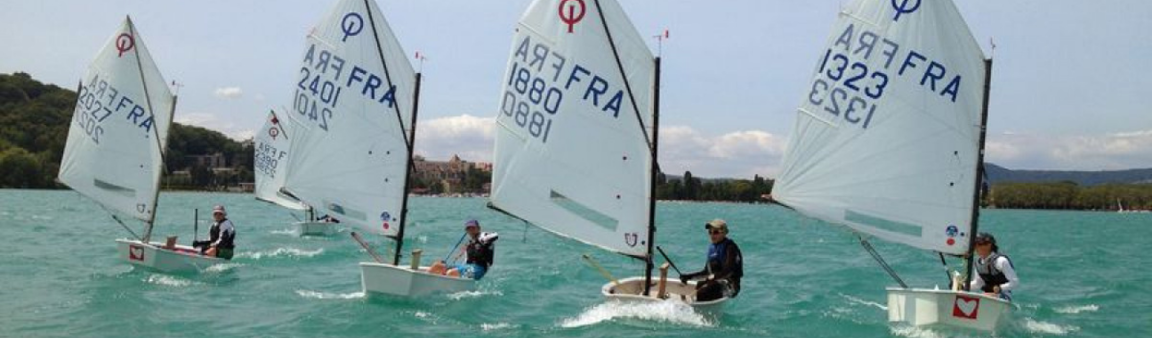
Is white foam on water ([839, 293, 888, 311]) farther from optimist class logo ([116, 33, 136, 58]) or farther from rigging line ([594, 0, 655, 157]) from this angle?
optimist class logo ([116, 33, 136, 58])

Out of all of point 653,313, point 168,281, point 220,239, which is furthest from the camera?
point 220,239

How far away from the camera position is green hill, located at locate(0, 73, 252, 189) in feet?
440

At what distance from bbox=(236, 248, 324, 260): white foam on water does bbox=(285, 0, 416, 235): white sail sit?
9703 millimetres

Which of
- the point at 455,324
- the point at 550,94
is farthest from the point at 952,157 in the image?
the point at 455,324

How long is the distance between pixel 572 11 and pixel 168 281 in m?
10.6

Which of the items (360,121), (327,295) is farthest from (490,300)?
(360,121)

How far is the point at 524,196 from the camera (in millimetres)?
16641

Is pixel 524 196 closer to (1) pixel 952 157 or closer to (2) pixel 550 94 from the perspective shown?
(2) pixel 550 94

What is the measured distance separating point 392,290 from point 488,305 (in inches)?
68.6

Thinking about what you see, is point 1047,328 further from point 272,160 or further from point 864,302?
point 272,160

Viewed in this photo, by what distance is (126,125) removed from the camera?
23.6 meters

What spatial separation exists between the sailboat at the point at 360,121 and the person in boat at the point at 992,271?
10.00 metres

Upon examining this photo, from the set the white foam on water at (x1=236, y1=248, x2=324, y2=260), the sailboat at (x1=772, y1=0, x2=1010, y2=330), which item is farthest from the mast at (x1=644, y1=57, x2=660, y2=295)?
the white foam on water at (x1=236, y1=248, x2=324, y2=260)

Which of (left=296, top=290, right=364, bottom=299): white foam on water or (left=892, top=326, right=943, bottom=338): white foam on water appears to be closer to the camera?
(left=892, top=326, right=943, bottom=338): white foam on water
